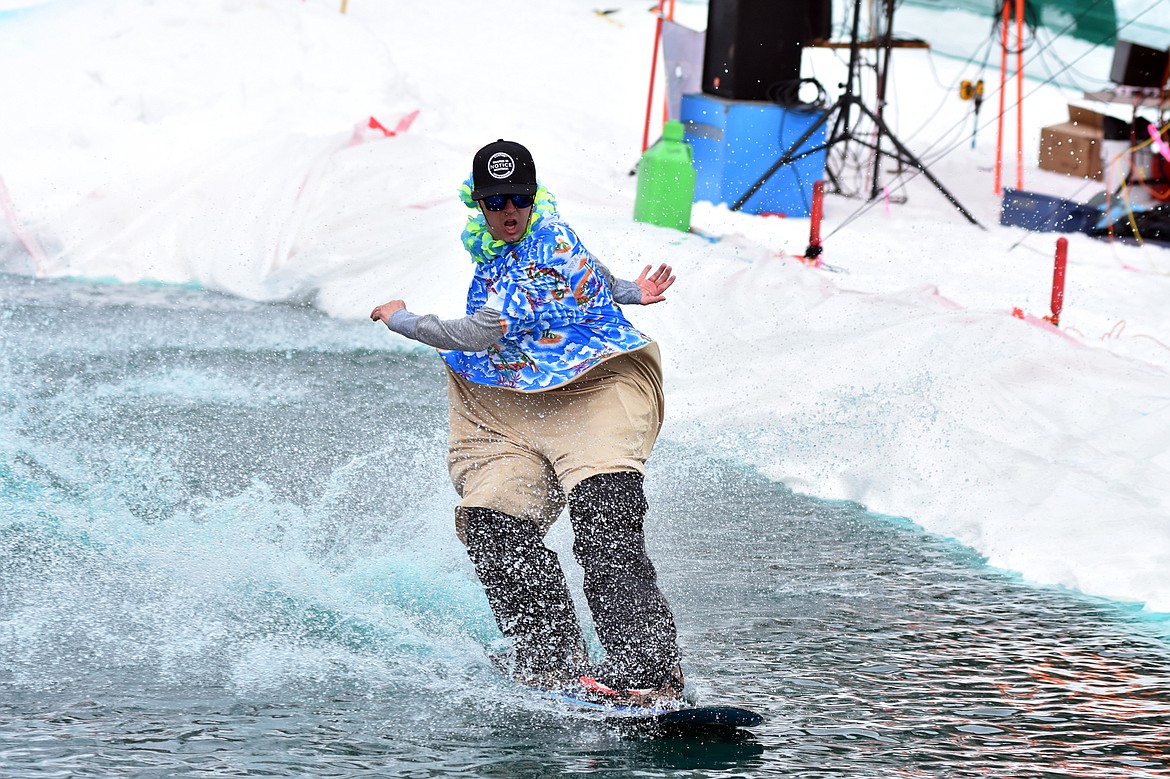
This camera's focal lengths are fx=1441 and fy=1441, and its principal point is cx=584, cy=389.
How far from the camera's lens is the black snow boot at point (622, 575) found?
3.45m

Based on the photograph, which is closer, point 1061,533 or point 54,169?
point 1061,533

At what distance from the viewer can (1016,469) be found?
5.63m

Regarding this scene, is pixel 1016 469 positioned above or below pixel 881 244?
below

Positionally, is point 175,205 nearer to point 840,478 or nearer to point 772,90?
point 772,90

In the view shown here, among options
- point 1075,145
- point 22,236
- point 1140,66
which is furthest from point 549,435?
point 1075,145

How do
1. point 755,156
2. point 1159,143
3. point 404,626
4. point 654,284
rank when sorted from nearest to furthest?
point 654,284, point 404,626, point 1159,143, point 755,156

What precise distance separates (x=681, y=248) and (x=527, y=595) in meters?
4.94

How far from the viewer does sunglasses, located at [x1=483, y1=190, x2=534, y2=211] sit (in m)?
3.42

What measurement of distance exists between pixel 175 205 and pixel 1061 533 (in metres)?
6.50

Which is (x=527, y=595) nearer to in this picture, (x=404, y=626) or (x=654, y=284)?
(x=404, y=626)

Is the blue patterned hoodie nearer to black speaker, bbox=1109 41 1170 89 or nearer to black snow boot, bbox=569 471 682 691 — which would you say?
black snow boot, bbox=569 471 682 691

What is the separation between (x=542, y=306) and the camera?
346 cm

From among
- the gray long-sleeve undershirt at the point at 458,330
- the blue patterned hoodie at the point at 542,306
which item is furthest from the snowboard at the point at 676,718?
the gray long-sleeve undershirt at the point at 458,330

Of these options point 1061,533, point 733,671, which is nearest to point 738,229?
point 1061,533
